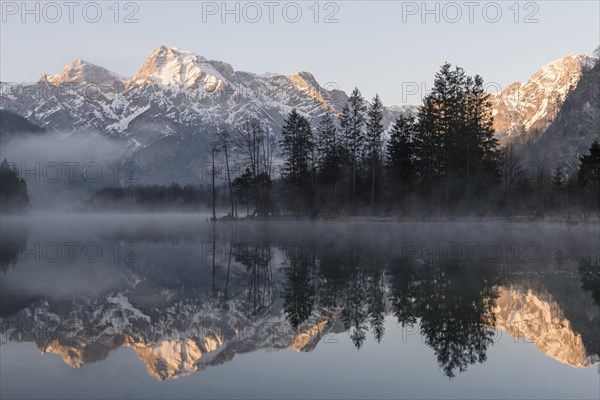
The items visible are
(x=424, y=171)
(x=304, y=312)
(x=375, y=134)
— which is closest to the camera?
→ (x=304, y=312)

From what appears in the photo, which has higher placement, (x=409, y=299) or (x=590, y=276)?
(x=590, y=276)

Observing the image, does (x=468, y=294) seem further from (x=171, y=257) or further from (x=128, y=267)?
(x=171, y=257)

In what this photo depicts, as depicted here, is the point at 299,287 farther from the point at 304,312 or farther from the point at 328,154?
the point at 328,154

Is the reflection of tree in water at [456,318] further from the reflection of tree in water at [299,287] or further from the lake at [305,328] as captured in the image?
the reflection of tree in water at [299,287]

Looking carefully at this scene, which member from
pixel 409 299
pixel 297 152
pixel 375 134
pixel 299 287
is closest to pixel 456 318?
pixel 409 299

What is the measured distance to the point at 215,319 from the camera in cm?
1706

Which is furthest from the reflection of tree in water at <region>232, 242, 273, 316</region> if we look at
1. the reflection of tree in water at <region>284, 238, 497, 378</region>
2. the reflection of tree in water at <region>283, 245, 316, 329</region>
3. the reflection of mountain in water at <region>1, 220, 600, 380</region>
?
the reflection of tree in water at <region>284, 238, 497, 378</region>

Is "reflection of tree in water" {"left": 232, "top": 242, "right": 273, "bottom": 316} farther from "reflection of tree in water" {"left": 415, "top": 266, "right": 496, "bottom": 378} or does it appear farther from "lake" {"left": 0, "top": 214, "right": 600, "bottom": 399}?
"reflection of tree in water" {"left": 415, "top": 266, "right": 496, "bottom": 378}

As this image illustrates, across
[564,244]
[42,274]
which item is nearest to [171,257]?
[42,274]

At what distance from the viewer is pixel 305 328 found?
16.0 metres

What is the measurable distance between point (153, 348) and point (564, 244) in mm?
33839

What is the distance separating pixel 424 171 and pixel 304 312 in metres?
63.7

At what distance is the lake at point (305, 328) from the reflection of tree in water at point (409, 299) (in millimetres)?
69

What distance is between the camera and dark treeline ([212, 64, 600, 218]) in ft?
231
